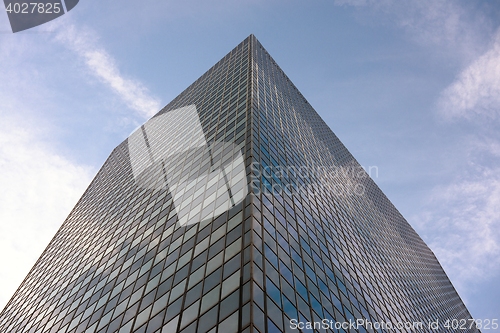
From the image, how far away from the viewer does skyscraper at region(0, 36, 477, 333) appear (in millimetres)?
22688

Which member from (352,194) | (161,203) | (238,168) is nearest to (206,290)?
(238,168)

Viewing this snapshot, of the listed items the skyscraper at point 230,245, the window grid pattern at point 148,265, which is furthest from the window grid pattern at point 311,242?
the window grid pattern at point 148,265

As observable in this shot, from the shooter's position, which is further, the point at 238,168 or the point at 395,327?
the point at 395,327

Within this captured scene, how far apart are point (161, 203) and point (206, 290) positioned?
58.6 ft

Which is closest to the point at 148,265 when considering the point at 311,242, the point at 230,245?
the point at 230,245

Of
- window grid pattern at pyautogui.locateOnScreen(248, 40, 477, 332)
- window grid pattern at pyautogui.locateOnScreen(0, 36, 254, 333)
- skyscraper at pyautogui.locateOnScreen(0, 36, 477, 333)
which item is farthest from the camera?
window grid pattern at pyautogui.locateOnScreen(248, 40, 477, 332)

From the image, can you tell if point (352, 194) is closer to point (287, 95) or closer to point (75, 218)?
point (287, 95)

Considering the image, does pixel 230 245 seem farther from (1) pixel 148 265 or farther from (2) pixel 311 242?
(2) pixel 311 242

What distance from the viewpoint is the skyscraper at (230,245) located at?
22688 millimetres

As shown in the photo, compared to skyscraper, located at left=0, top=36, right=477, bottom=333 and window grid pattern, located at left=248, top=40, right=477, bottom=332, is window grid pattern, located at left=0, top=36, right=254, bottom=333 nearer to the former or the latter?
skyscraper, located at left=0, top=36, right=477, bottom=333

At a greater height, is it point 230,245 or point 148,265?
point 148,265

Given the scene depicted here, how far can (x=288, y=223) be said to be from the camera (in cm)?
2983

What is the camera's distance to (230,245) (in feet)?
79.8

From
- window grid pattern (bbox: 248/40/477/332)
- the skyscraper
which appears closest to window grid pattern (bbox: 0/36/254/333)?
the skyscraper
